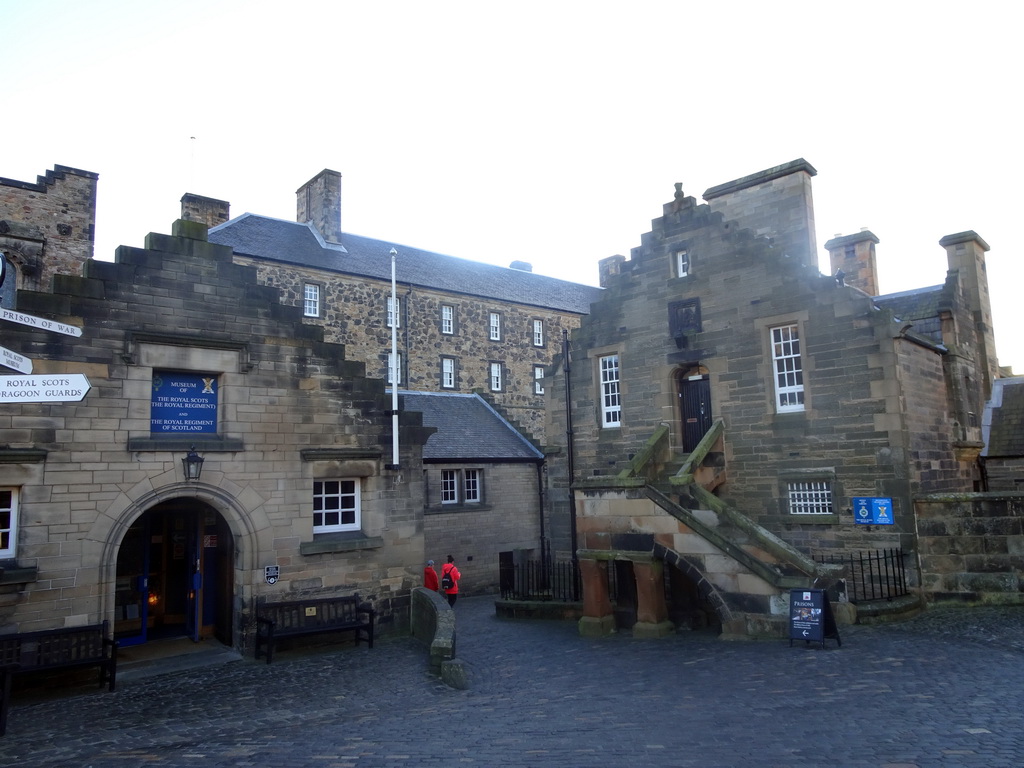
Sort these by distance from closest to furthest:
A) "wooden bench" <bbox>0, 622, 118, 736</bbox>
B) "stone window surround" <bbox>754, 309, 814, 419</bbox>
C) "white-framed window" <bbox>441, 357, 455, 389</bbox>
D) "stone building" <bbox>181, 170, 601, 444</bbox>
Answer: "wooden bench" <bbox>0, 622, 118, 736</bbox> < "stone window surround" <bbox>754, 309, 814, 419</bbox> < "stone building" <bbox>181, 170, 601, 444</bbox> < "white-framed window" <bbox>441, 357, 455, 389</bbox>

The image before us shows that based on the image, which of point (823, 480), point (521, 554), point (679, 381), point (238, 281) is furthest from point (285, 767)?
point (521, 554)

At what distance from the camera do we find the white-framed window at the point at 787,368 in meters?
16.8

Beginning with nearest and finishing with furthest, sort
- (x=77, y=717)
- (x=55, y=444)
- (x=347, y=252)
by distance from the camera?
(x=77, y=717)
(x=55, y=444)
(x=347, y=252)

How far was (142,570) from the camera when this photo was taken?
14.6m

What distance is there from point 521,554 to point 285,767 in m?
17.6

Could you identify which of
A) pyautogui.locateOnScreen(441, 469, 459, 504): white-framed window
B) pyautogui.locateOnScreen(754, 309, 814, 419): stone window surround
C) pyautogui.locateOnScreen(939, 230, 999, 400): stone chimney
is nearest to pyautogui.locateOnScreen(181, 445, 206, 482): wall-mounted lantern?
pyautogui.locateOnScreen(754, 309, 814, 419): stone window surround

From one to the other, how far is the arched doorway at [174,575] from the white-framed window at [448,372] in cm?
2358

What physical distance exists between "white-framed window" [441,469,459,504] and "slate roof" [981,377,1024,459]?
15398 millimetres

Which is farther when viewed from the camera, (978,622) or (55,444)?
(978,622)

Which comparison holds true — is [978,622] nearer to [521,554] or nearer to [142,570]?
[521,554]

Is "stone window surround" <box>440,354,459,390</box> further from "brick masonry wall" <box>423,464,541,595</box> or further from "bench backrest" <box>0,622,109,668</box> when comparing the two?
"bench backrest" <box>0,622,109,668</box>

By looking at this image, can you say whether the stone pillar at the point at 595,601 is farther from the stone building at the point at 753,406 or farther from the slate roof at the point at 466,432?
the slate roof at the point at 466,432

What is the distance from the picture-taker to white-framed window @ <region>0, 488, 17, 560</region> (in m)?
10.9

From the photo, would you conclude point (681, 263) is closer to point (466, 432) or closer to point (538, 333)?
point (466, 432)
